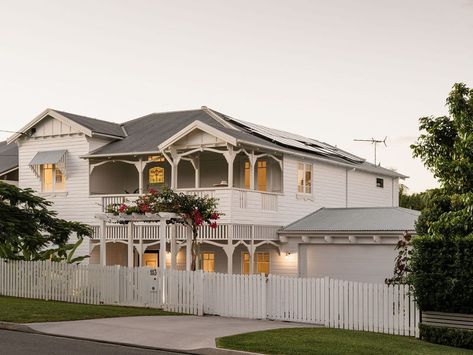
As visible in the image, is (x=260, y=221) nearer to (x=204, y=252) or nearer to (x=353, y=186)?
(x=204, y=252)

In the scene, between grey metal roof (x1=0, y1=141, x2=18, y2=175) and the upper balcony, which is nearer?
the upper balcony

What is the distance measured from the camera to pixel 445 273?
17156 mm

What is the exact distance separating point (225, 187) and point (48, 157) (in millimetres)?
9356

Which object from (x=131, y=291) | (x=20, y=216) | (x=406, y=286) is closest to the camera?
(x=406, y=286)

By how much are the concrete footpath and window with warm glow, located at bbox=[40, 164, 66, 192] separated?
15343 millimetres

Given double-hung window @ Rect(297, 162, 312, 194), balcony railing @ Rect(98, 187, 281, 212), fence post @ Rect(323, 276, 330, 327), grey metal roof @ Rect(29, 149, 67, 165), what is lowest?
fence post @ Rect(323, 276, 330, 327)

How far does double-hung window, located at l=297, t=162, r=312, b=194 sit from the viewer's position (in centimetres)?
3366

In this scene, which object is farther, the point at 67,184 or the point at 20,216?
the point at 67,184

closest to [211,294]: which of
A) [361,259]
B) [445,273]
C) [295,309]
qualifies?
[295,309]

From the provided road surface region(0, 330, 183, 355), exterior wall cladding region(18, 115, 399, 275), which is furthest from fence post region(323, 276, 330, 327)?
exterior wall cladding region(18, 115, 399, 275)

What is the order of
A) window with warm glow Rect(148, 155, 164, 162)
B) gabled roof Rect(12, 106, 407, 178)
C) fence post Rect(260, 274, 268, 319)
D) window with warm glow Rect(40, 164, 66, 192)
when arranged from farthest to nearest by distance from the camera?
window with warm glow Rect(40, 164, 66, 192)
window with warm glow Rect(148, 155, 164, 162)
gabled roof Rect(12, 106, 407, 178)
fence post Rect(260, 274, 268, 319)

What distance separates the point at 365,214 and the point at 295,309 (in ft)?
39.9

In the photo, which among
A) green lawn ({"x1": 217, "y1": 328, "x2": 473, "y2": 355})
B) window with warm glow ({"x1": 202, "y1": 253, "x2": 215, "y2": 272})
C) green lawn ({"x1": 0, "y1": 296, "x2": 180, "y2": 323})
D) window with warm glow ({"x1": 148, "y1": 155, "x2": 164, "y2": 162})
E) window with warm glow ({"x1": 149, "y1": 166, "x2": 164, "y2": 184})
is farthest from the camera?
window with warm glow ({"x1": 149, "y1": 166, "x2": 164, "y2": 184})

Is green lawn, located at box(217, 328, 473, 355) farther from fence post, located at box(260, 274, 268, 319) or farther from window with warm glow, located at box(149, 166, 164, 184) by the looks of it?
window with warm glow, located at box(149, 166, 164, 184)
